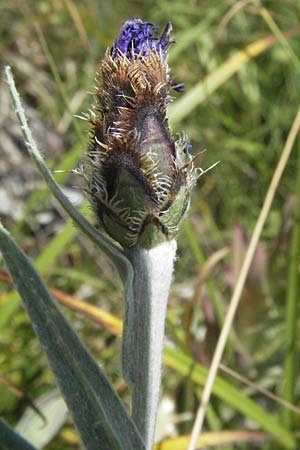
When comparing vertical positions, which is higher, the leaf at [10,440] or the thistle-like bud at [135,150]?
the thistle-like bud at [135,150]

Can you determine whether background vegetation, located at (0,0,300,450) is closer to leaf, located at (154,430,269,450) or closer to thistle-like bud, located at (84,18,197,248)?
leaf, located at (154,430,269,450)

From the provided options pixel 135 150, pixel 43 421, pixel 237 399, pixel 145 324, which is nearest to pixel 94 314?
pixel 43 421

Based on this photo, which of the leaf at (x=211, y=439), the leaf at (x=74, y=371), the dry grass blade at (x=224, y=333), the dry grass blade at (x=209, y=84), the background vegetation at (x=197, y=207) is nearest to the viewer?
the leaf at (x=74, y=371)

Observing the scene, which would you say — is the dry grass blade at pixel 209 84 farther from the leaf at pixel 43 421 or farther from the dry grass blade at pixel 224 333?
the leaf at pixel 43 421

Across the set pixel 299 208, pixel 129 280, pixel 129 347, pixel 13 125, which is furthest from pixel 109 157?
pixel 13 125

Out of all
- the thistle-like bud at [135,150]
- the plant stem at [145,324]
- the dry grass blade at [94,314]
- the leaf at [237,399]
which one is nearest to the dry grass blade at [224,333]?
the leaf at [237,399]

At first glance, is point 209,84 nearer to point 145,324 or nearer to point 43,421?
point 43,421

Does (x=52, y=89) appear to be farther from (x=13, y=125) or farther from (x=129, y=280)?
(x=129, y=280)
